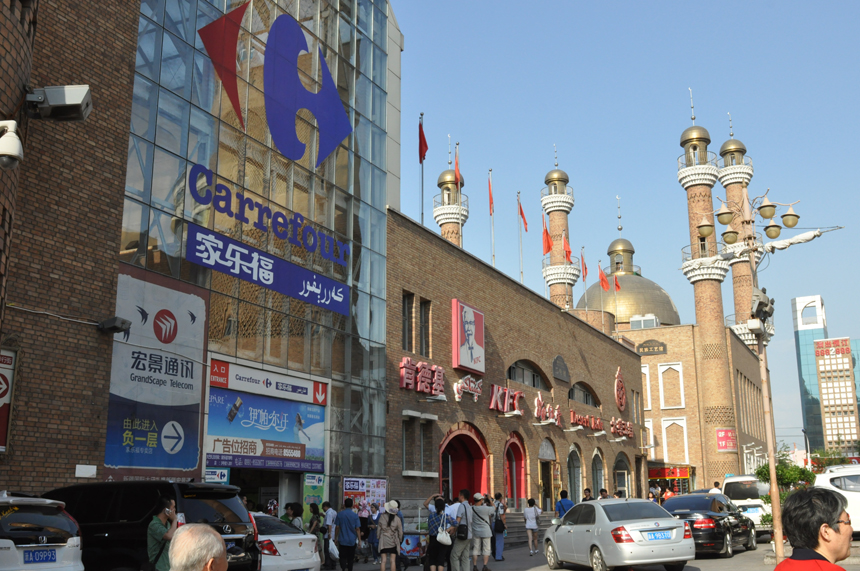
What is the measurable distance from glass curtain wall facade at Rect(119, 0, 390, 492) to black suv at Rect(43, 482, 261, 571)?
6466 millimetres

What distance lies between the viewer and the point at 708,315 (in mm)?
59500

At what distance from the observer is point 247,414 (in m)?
18.5

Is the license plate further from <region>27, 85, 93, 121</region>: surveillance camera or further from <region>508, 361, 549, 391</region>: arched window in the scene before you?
<region>508, 361, 549, 391</region>: arched window

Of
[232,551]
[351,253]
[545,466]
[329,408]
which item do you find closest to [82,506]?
[232,551]

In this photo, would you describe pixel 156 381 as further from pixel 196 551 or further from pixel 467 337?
pixel 467 337

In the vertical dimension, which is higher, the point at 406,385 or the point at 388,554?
the point at 406,385

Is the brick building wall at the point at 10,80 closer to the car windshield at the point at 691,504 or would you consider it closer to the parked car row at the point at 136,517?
the parked car row at the point at 136,517

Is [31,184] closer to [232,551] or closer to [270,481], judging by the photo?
[232,551]

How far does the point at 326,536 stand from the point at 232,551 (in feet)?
27.9

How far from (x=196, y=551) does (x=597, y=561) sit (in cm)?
1268

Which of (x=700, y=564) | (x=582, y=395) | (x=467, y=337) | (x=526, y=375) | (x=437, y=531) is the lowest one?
(x=700, y=564)

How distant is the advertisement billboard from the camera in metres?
15.2

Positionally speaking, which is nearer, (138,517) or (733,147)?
(138,517)

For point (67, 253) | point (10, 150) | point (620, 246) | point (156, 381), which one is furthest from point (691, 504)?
point (620, 246)
